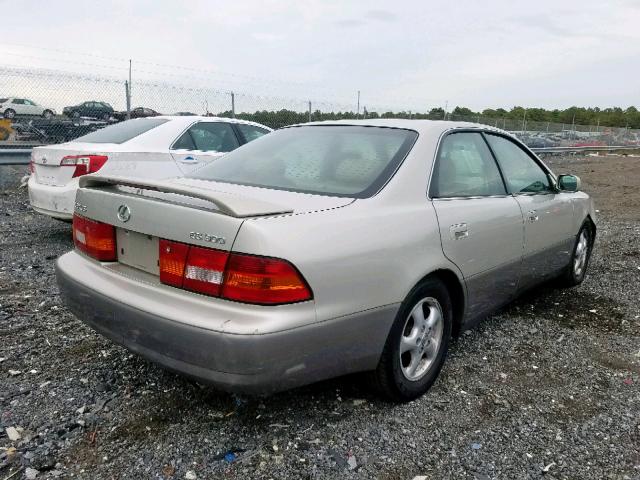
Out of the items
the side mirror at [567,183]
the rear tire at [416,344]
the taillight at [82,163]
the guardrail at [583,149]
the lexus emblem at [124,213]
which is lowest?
the rear tire at [416,344]

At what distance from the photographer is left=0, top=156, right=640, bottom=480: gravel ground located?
2.25 metres

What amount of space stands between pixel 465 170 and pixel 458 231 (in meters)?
0.54

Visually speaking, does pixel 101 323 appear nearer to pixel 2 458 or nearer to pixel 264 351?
pixel 2 458

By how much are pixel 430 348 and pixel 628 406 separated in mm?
1092

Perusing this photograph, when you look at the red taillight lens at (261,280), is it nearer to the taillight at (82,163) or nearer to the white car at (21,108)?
the taillight at (82,163)

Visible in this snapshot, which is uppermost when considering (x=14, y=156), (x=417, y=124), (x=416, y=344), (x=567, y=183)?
(x=417, y=124)

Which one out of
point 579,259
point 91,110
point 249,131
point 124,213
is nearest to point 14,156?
point 91,110

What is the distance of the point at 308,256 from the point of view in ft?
6.88

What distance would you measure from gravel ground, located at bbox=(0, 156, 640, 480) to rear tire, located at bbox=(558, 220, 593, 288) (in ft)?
2.75

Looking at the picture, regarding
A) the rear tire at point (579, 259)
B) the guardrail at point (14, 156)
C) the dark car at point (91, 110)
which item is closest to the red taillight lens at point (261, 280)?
the rear tire at point (579, 259)

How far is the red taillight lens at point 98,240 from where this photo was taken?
2.55 meters

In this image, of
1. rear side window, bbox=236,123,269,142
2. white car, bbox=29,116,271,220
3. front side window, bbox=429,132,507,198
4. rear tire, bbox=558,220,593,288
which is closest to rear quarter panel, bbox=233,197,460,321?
front side window, bbox=429,132,507,198

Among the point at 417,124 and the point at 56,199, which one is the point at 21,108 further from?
the point at 417,124

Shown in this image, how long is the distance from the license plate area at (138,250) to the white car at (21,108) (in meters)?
8.96
